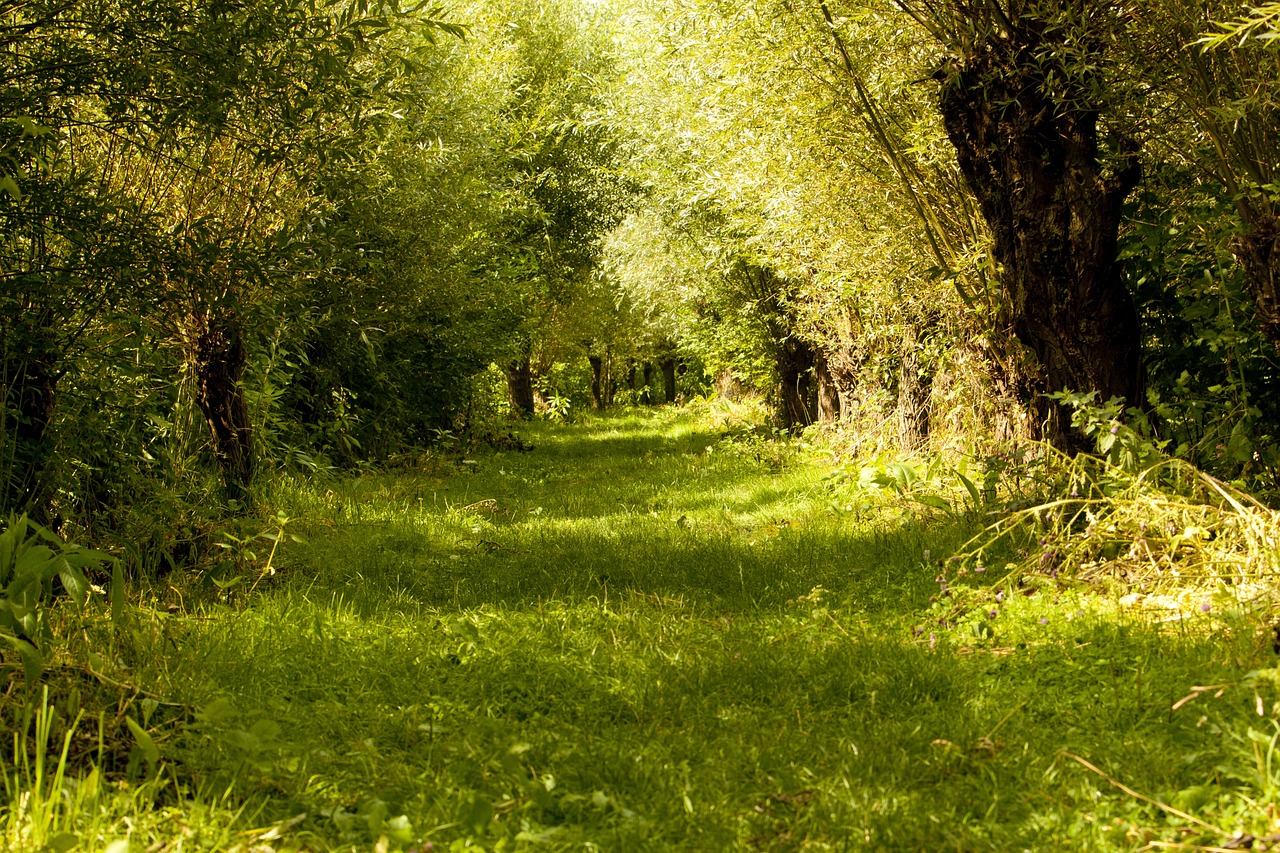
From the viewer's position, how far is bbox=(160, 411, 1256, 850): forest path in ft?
8.99

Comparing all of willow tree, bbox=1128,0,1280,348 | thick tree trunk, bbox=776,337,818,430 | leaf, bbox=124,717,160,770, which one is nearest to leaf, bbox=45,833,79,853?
leaf, bbox=124,717,160,770

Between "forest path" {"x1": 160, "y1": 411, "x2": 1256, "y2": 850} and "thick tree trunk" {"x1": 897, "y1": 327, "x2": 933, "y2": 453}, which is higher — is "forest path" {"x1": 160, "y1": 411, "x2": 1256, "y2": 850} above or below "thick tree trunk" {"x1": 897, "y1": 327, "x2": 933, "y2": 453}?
below

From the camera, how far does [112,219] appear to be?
5.21 meters

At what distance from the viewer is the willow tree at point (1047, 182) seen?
16.7ft

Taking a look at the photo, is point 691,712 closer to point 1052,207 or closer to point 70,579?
point 70,579

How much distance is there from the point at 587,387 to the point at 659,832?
3930cm

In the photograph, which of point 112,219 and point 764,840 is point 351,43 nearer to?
point 112,219

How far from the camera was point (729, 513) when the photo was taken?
8.25m

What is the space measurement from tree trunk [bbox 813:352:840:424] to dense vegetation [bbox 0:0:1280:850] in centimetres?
375

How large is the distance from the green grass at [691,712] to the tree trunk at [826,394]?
287 inches

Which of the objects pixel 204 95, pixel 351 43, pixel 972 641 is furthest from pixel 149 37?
pixel 972 641

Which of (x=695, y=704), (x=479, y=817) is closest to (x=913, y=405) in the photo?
(x=695, y=704)

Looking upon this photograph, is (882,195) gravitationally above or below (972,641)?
above

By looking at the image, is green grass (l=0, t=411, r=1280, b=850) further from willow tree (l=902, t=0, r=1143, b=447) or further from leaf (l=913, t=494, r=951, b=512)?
willow tree (l=902, t=0, r=1143, b=447)
